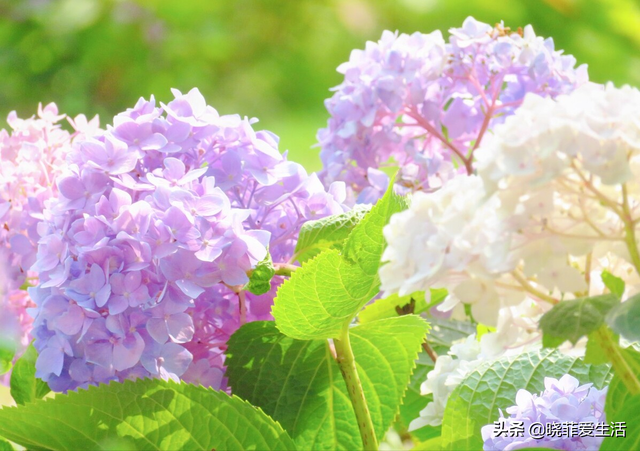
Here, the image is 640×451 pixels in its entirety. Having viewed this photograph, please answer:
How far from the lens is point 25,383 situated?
46cm

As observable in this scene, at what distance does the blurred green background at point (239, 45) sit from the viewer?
3285 mm

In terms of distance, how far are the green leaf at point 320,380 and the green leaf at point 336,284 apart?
0.04 m

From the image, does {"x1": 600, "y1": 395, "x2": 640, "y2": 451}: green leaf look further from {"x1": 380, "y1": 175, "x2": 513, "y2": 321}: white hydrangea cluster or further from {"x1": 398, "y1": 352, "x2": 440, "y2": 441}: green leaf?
{"x1": 398, "y1": 352, "x2": 440, "y2": 441}: green leaf

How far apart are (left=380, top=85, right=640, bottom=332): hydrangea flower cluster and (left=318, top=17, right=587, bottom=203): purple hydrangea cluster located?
28cm

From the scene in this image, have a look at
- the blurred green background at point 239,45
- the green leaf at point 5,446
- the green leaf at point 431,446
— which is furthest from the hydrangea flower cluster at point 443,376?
the blurred green background at point 239,45

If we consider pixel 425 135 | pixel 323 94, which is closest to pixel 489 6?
pixel 323 94

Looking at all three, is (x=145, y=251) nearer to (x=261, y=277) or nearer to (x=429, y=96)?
(x=261, y=277)

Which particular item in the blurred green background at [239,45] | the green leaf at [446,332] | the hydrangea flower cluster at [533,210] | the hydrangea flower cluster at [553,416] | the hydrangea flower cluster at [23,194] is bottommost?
the hydrangea flower cluster at [553,416]

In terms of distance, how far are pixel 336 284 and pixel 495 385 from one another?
4.5 inches

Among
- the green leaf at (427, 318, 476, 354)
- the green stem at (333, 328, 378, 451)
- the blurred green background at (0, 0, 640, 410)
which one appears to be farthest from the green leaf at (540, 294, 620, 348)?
the blurred green background at (0, 0, 640, 410)

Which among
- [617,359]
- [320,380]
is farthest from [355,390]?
[617,359]

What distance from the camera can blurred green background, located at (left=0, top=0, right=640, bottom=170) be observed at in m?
3.29

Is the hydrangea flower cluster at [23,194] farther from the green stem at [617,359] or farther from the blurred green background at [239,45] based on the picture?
the blurred green background at [239,45]

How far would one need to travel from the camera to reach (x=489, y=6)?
346cm
